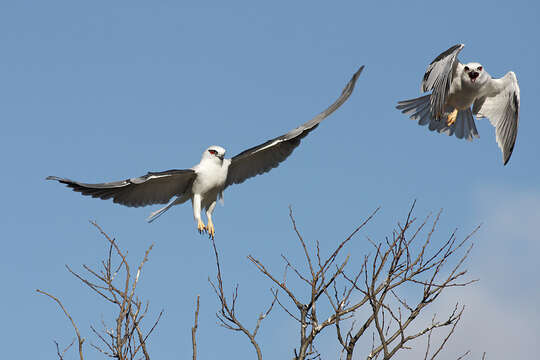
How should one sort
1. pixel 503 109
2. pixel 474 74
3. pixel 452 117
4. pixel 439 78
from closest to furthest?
pixel 439 78 → pixel 474 74 → pixel 452 117 → pixel 503 109

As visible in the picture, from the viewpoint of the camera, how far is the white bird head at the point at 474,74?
8.59 m

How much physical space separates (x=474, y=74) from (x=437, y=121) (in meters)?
1.28

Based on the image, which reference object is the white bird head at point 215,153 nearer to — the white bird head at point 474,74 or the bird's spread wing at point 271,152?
the bird's spread wing at point 271,152

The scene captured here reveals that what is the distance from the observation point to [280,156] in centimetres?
778

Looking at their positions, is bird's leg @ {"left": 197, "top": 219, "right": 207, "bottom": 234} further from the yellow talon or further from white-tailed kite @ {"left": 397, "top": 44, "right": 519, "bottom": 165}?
white-tailed kite @ {"left": 397, "top": 44, "right": 519, "bottom": 165}

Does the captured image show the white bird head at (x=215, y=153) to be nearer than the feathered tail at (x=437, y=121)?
Yes

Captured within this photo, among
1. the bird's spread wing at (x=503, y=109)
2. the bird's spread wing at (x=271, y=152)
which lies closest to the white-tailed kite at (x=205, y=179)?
the bird's spread wing at (x=271, y=152)

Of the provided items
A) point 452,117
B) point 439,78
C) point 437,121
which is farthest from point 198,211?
point 437,121

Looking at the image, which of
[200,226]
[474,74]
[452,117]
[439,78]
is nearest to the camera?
[200,226]

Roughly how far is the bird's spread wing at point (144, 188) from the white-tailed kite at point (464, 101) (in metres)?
2.98

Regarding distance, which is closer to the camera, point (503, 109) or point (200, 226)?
point (200, 226)

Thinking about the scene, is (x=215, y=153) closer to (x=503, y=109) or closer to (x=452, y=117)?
(x=452, y=117)

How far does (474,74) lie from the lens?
8609 mm

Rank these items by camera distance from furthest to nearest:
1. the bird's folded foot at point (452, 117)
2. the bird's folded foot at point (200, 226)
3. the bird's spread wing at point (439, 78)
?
the bird's folded foot at point (452, 117) < the bird's spread wing at point (439, 78) < the bird's folded foot at point (200, 226)
